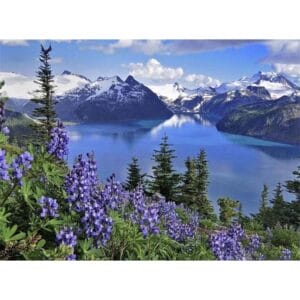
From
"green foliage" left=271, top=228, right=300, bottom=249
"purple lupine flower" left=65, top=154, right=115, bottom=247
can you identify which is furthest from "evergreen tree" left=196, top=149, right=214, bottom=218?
"purple lupine flower" left=65, top=154, right=115, bottom=247

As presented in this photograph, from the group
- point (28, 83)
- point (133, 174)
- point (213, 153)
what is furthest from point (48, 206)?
point (213, 153)

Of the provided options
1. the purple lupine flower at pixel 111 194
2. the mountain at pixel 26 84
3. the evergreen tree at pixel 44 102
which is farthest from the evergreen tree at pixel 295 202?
the evergreen tree at pixel 44 102

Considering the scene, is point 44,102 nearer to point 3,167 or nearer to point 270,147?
point 3,167

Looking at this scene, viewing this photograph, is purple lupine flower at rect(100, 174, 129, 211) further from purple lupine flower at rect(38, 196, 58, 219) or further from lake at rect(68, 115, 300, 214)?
lake at rect(68, 115, 300, 214)

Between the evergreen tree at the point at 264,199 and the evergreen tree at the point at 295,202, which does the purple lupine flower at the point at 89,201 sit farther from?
the evergreen tree at the point at 295,202

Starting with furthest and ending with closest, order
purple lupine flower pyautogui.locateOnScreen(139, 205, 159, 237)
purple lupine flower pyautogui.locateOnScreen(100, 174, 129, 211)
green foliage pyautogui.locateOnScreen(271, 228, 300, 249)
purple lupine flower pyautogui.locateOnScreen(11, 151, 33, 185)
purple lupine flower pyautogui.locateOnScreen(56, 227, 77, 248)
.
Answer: green foliage pyautogui.locateOnScreen(271, 228, 300, 249), purple lupine flower pyautogui.locateOnScreen(139, 205, 159, 237), purple lupine flower pyautogui.locateOnScreen(100, 174, 129, 211), purple lupine flower pyautogui.locateOnScreen(11, 151, 33, 185), purple lupine flower pyautogui.locateOnScreen(56, 227, 77, 248)

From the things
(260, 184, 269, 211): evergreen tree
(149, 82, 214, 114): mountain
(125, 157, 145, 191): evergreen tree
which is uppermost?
(149, 82, 214, 114): mountain

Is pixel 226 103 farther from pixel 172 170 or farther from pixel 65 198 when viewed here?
pixel 65 198
